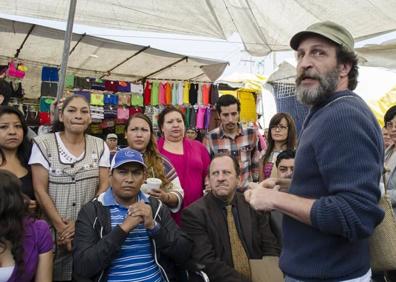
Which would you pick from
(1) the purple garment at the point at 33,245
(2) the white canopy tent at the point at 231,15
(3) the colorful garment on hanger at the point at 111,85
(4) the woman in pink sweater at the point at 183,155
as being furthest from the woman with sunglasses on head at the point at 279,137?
(3) the colorful garment on hanger at the point at 111,85

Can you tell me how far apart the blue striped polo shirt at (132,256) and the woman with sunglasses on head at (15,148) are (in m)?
0.62

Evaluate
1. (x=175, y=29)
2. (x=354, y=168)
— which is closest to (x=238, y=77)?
(x=175, y=29)

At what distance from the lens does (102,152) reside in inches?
114

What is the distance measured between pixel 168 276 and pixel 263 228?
80 centimetres

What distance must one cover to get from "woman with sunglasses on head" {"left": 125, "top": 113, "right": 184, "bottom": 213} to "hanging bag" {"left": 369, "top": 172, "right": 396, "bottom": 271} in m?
1.65

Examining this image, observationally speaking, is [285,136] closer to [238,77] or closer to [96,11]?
[96,11]

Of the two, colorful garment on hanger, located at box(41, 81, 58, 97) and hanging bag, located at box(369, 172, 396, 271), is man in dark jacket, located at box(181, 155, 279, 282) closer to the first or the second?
hanging bag, located at box(369, 172, 396, 271)

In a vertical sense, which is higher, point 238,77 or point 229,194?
point 238,77

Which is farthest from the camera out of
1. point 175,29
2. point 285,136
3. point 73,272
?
point 175,29

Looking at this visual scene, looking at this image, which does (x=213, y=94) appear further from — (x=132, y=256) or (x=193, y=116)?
(x=132, y=256)

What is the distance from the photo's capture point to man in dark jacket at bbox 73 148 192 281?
2246 millimetres

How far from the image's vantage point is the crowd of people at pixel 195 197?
133cm

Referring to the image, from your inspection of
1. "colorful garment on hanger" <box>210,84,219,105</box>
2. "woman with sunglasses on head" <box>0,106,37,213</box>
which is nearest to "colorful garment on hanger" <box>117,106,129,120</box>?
"colorful garment on hanger" <box>210,84,219,105</box>

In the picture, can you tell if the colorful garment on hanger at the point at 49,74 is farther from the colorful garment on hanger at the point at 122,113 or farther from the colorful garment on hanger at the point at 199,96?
the colorful garment on hanger at the point at 199,96
